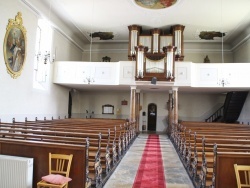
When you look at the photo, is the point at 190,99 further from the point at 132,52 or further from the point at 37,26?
the point at 37,26

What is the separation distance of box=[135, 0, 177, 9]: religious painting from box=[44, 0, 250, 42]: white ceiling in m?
0.25

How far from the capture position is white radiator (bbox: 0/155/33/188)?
350 centimetres

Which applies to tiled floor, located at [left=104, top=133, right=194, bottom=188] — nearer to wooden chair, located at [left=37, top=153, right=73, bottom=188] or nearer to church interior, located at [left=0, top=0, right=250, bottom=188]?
church interior, located at [left=0, top=0, right=250, bottom=188]

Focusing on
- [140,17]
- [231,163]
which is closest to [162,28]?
[140,17]

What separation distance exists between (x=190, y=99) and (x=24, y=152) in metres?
14.5

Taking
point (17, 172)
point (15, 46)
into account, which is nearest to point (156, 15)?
point (15, 46)

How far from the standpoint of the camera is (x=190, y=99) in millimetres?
16906

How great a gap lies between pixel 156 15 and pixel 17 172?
36.6 ft

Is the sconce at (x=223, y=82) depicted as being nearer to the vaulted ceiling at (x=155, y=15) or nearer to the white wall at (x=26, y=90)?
the vaulted ceiling at (x=155, y=15)

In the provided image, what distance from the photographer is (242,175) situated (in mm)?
3543

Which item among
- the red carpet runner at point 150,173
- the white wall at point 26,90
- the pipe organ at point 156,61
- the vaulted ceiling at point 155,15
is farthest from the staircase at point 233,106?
the white wall at point 26,90

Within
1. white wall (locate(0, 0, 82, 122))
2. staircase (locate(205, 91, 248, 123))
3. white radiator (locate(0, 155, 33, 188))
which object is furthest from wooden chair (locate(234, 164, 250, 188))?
staircase (locate(205, 91, 248, 123))

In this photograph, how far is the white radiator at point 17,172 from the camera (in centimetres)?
350

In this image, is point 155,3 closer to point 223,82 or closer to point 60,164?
point 223,82
